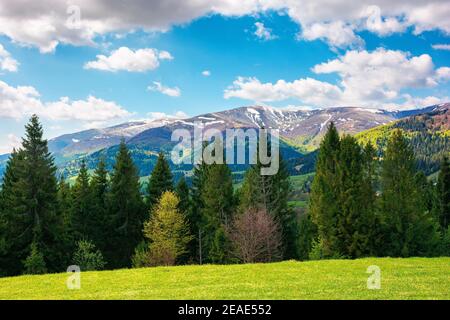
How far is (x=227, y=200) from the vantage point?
62344mm

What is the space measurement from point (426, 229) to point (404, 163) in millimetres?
8730

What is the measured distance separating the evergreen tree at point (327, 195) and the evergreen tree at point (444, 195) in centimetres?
3007

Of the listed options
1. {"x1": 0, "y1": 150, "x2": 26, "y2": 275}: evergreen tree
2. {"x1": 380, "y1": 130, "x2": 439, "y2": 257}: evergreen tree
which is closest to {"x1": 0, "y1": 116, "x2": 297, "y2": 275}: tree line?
{"x1": 0, "y1": 150, "x2": 26, "y2": 275}: evergreen tree

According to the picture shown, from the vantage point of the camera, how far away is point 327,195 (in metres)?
51.8

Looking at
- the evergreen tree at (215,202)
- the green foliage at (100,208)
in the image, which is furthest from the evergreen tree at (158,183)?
the green foliage at (100,208)

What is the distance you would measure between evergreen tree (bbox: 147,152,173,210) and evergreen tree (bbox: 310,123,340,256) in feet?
70.0

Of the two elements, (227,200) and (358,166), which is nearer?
(358,166)

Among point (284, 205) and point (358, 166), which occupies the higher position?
point (358, 166)

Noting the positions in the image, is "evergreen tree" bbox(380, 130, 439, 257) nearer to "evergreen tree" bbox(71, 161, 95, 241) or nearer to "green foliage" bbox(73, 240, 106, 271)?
"green foliage" bbox(73, 240, 106, 271)

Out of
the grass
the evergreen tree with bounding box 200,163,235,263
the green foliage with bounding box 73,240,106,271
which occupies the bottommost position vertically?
the green foliage with bounding box 73,240,106,271

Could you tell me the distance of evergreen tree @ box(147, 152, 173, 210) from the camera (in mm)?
62719

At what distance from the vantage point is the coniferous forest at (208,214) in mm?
48906
